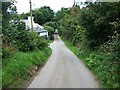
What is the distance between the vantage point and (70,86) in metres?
13.2

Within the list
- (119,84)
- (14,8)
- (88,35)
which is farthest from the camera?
(88,35)

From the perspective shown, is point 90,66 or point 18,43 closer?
point 90,66

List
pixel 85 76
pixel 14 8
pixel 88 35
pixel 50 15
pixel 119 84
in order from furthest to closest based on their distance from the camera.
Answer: pixel 50 15 → pixel 88 35 → pixel 14 8 → pixel 85 76 → pixel 119 84

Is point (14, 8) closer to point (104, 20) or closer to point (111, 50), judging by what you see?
point (104, 20)

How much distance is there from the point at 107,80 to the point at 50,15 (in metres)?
84.4

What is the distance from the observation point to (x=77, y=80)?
14.9m

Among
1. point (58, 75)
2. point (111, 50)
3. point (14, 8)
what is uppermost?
point (14, 8)

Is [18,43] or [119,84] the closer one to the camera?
[119,84]

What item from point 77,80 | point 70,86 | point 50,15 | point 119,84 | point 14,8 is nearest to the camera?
point 119,84

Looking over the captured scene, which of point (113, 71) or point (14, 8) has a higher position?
point (14, 8)

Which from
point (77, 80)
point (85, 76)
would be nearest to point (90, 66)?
point (85, 76)

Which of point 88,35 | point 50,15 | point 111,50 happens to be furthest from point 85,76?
point 50,15

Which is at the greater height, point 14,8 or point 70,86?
point 14,8

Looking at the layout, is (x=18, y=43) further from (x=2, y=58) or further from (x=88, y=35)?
(x=2, y=58)
